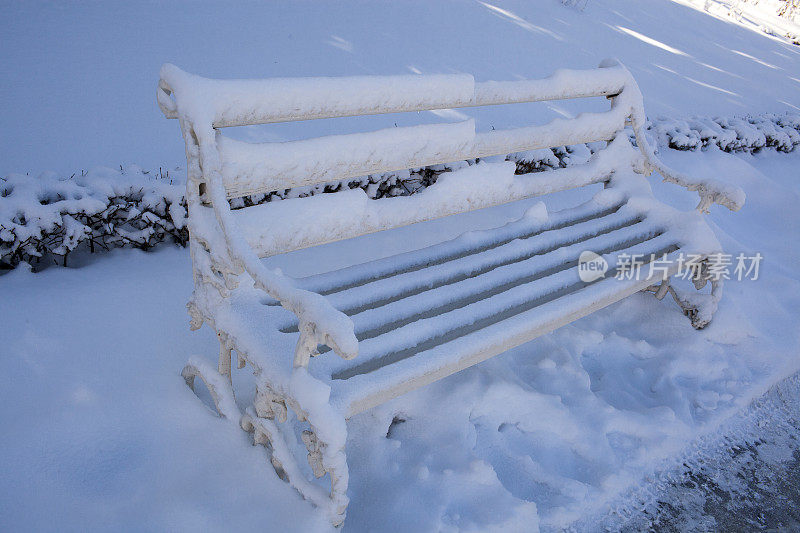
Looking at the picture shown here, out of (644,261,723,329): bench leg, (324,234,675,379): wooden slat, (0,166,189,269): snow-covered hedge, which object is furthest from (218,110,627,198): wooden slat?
(644,261,723,329): bench leg

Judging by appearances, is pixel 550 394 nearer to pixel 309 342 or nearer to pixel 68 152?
Answer: pixel 309 342

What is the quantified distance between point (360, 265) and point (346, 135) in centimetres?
51

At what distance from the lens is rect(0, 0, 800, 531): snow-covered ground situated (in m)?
1.93

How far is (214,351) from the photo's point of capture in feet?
7.96

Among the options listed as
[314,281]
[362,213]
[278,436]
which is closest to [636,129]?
[362,213]

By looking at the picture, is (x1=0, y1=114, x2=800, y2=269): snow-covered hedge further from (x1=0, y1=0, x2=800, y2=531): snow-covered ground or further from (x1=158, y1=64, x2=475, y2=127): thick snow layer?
(x1=158, y1=64, x2=475, y2=127): thick snow layer

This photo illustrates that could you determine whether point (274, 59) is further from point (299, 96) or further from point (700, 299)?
point (700, 299)

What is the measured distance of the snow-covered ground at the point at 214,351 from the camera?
6.32ft

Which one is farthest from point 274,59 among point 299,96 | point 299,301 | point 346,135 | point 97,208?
point 299,301

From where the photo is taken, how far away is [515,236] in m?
2.78

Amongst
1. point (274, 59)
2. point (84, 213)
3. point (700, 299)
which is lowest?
point (700, 299)

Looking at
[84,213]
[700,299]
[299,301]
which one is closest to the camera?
[299,301]

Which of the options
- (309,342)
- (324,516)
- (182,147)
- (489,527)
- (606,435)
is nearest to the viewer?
(309,342)

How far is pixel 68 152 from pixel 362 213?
182cm
